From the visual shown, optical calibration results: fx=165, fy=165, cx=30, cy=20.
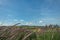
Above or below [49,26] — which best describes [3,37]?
below

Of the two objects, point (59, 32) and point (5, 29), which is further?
point (59, 32)

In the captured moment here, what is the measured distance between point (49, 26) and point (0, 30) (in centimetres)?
132

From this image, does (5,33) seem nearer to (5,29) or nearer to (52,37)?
(5,29)

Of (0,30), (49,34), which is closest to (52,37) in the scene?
(49,34)

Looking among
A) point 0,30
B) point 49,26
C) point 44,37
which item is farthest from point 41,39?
point 0,30

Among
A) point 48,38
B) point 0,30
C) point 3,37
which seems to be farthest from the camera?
point 48,38

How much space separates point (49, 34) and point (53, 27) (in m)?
0.15

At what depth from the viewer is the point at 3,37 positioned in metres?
1.88

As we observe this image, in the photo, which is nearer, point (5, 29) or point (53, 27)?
point (5, 29)

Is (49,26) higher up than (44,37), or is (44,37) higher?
(49,26)

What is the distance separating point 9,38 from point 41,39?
1341mm

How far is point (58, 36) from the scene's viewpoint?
310 centimetres

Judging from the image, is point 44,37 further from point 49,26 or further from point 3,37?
point 3,37

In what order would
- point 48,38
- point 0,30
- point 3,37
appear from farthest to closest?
1. point 48,38
2. point 0,30
3. point 3,37
